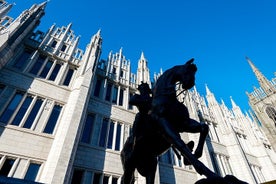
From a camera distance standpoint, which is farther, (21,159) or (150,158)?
(21,159)

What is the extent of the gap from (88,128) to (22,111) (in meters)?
4.67

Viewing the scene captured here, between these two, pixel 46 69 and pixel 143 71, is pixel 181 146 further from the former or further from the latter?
pixel 143 71

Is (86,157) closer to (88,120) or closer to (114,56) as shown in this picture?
(88,120)

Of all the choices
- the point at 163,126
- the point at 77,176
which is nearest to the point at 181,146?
the point at 163,126

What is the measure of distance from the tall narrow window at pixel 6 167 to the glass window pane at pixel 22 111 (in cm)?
232

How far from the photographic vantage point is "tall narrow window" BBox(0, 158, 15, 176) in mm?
9047

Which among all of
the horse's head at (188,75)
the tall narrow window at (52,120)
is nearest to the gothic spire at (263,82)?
the tall narrow window at (52,120)

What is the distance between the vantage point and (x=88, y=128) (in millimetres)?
13352

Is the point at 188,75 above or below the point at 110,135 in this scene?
below

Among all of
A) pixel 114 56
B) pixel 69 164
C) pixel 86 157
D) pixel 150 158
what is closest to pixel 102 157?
pixel 86 157

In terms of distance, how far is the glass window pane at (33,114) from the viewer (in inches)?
439

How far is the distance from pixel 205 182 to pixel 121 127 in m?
13.5

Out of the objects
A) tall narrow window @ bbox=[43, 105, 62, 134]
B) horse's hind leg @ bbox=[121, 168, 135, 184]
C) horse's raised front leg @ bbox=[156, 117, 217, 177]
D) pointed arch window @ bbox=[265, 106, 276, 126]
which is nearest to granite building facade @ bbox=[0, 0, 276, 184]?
tall narrow window @ bbox=[43, 105, 62, 134]

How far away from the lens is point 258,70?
5484 cm
